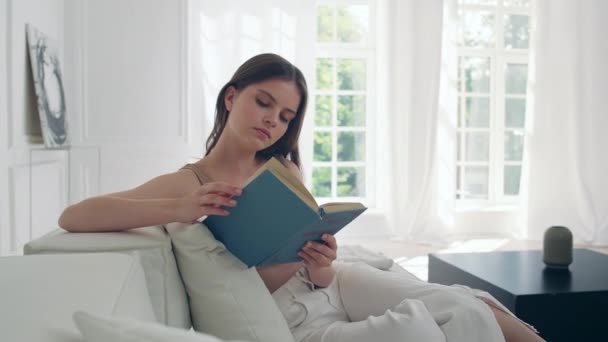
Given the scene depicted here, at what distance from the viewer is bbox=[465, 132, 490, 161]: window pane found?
5812 mm

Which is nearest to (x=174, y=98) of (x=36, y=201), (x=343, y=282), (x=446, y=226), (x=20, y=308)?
(x=36, y=201)

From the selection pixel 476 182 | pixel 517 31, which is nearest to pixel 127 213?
pixel 476 182

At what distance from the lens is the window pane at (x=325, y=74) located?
18.4 feet

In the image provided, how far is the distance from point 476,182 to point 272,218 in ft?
16.4

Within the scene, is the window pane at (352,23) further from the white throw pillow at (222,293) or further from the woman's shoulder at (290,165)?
the white throw pillow at (222,293)

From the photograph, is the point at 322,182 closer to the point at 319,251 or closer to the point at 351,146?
the point at 351,146

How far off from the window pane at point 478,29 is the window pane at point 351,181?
1765mm

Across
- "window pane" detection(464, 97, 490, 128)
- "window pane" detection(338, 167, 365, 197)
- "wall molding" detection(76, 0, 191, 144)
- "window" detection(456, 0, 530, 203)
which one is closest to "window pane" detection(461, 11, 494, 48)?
"window" detection(456, 0, 530, 203)

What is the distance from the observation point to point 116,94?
4.26m

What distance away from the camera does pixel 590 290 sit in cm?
220

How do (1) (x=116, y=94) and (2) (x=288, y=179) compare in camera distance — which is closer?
(2) (x=288, y=179)

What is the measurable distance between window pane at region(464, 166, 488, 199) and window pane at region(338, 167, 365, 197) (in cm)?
113

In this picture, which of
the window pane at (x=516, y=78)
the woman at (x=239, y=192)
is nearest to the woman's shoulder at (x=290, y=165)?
the woman at (x=239, y=192)

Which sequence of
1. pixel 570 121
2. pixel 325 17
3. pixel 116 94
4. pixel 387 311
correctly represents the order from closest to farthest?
pixel 387 311
pixel 116 94
pixel 570 121
pixel 325 17
